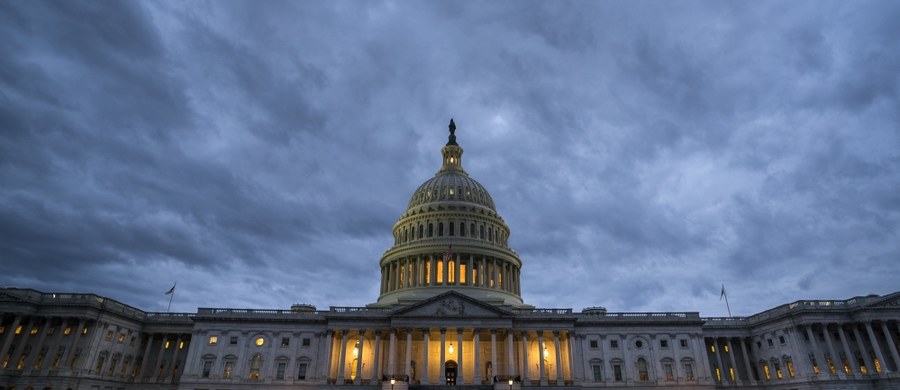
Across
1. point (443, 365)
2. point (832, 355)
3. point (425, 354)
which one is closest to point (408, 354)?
point (425, 354)

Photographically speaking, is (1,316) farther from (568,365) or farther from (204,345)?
(568,365)

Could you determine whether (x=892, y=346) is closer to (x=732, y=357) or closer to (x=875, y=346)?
(x=875, y=346)

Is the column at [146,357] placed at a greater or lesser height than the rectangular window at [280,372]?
greater

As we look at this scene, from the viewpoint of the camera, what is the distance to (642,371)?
67188 millimetres

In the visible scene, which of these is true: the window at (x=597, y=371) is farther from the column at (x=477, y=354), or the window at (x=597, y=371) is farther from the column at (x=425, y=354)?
the column at (x=425, y=354)

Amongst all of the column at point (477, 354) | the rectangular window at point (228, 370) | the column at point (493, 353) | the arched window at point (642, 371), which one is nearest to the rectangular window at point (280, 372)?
the rectangular window at point (228, 370)

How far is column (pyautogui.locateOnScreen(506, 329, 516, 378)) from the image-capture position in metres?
62.9

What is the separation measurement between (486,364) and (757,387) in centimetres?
3593

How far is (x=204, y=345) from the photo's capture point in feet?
221

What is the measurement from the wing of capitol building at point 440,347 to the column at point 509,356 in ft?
0.41

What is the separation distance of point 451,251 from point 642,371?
1272 inches

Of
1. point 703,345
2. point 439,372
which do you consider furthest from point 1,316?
point 703,345

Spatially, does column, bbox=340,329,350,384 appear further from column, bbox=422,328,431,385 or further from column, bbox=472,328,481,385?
column, bbox=472,328,481,385

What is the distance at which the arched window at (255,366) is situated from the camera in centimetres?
6594
